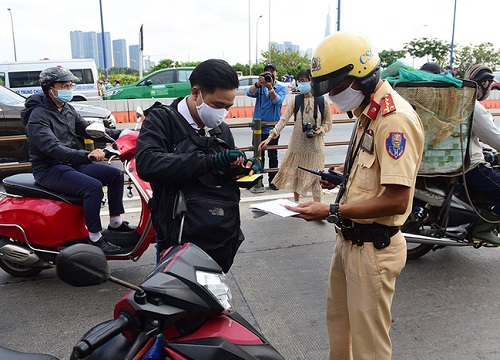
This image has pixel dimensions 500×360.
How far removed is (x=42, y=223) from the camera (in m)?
3.64

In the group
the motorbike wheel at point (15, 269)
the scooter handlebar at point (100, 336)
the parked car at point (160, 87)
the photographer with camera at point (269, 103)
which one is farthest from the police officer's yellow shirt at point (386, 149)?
the parked car at point (160, 87)

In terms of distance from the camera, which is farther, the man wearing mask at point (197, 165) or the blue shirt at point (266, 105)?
the blue shirt at point (266, 105)

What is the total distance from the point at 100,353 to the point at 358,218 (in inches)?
44.8

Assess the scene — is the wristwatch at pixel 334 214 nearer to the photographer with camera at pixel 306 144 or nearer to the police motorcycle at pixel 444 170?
the police motorcycle at pixel 444 170

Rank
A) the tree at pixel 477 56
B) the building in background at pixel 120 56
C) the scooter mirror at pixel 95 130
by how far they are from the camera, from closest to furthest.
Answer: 1. the scooter mirror at pixel 95 130
2. the tree at pixel 477 56
3. the building in background at pixel 120 56

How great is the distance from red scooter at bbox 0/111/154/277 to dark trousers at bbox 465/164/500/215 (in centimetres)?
266

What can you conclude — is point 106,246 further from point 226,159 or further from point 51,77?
point 226,159

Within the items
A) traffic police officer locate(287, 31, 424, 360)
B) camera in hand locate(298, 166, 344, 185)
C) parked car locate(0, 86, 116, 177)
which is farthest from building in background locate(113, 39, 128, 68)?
traffic police officer locate(287, 31, 424, 360)

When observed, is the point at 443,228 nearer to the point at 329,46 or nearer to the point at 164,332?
the point at 329,46

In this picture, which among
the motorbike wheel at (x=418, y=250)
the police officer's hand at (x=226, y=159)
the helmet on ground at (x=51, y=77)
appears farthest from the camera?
the motorbike wheel at (x=418, y=250)

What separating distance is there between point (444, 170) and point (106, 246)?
9.19 ft

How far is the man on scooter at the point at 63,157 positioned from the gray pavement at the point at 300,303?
583 millimetres

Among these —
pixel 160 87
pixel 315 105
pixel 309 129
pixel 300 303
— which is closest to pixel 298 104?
pixel 315 105

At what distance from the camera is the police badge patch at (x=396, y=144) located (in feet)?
6.05
